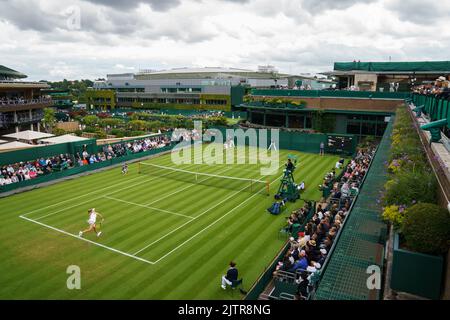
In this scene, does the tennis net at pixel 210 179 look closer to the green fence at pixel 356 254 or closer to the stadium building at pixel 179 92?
the green fence at pixel 356 254

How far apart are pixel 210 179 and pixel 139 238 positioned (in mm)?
12860

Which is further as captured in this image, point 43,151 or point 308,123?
point 308,123

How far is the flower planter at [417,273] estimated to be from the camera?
770cm

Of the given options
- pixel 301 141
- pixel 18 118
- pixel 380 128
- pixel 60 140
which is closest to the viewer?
pixel 60 140

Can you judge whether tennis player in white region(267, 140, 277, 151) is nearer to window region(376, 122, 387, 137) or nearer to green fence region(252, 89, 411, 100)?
green fence region(252, 89, 411, 100)

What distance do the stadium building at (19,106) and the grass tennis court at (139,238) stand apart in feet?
74.6

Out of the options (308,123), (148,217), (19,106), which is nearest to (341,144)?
(308,123)

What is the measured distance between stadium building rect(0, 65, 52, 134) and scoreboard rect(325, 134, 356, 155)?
40.8 metres

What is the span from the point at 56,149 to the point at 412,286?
3434 centimetres

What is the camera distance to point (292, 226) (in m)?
19.4

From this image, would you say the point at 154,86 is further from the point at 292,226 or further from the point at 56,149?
the point at 292,226

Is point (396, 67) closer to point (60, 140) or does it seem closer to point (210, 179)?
point (210, 179)

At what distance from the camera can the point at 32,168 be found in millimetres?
30844
